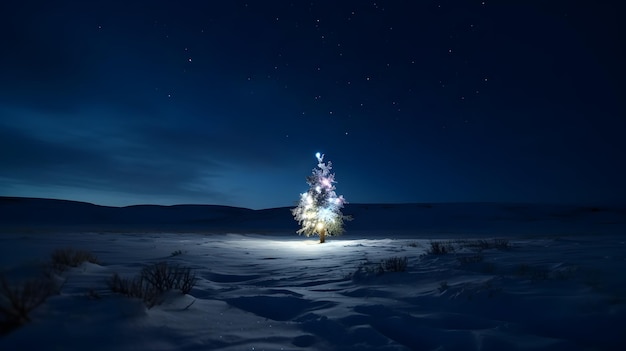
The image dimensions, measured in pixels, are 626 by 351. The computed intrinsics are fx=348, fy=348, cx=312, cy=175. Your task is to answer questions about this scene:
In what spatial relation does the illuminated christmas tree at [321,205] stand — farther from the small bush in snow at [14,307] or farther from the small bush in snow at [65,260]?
the small bush in snow at [14,307]

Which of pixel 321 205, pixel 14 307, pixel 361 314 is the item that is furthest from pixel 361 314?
pixel 321 205

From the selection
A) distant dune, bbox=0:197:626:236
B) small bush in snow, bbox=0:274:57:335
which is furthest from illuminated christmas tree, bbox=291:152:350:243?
distant dune, bbox=0:197:626:236

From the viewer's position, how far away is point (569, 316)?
3139 mm

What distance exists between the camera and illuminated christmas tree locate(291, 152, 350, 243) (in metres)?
16.2

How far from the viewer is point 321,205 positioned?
53.2 ft

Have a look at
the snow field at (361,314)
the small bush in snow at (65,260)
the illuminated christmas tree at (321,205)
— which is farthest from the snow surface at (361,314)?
the illuminated christmas tree at (321,205)

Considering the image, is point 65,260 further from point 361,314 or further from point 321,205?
point 321,205

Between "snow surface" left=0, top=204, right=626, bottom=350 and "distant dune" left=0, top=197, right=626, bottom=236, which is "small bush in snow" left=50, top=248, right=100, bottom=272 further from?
"distant dune" left=0, top=197, right=626, bottom=236

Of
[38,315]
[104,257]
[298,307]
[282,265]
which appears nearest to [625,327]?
[298,307]

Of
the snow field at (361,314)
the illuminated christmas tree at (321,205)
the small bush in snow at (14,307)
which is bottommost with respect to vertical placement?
the snow field at (361,314)

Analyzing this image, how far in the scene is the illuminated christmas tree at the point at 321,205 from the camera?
16188 millimetres

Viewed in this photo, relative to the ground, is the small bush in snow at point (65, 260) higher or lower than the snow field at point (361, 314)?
higher

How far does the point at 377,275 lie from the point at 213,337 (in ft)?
11.4

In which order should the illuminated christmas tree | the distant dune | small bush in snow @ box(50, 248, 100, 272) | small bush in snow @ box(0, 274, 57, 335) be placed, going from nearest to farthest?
small bush in snow @ box(0, 274, 57, 335), small bush in snow @ box(50, 248, 100, 272), the illuminated christmas tree, the distant dune
